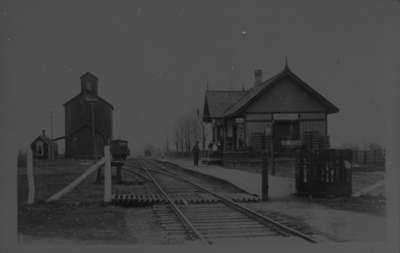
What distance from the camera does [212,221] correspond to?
4.14m

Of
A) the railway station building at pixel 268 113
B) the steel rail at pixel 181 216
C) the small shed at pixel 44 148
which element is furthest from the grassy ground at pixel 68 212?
the railway station building at pixel 268 113

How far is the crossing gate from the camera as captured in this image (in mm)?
5035

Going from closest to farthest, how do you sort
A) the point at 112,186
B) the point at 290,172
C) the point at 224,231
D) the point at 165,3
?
1. the point at 224,231
2. the point at 165,3
3. the point at 112,186
4. the point at 290,172

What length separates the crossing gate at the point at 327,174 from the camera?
16.5 ft

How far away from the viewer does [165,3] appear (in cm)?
421

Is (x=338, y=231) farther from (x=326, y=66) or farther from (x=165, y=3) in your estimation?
(x=165, y=3)

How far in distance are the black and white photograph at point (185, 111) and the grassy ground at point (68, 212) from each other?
0.6 inches

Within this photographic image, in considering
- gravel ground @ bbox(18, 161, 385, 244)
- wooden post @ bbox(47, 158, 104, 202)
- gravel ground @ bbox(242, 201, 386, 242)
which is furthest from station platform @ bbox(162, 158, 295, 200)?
wooden post @ bbox(47, 158, 104, 202)

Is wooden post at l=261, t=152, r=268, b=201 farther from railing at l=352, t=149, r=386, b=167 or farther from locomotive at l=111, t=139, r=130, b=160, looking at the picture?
locomotive at l=111, t=139, r=130, b=160

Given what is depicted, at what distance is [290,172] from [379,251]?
1505 millimetres

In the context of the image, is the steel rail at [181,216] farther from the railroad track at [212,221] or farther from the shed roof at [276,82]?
the shed roof at [276,82]

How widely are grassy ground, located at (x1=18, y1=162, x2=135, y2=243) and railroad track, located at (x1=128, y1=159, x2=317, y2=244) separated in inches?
14.3

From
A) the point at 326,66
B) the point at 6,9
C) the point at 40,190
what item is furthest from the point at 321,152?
the point at 6,9

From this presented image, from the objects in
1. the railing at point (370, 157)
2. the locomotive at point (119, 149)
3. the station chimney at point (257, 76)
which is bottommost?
the railing at point (370, 157)
